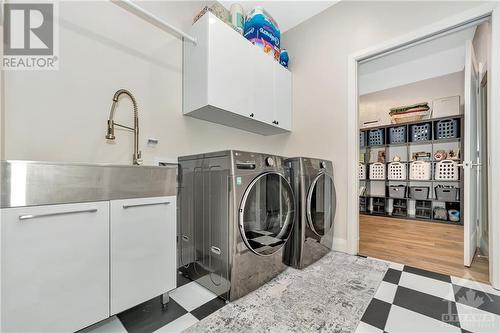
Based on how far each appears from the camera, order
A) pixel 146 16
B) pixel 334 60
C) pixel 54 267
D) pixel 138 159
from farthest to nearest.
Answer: pixel 334 60, pixel 146 16, pixel 138 159, pixel 54 267

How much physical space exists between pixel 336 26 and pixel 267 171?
6.14ft

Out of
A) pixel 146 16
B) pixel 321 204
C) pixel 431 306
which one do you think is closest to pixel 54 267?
pixel 146 16

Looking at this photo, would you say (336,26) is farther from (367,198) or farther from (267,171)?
(367,198)

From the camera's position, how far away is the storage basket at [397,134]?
4012mm

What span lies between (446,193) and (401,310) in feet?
11.2

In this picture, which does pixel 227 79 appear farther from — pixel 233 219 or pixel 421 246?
pixel 421 246

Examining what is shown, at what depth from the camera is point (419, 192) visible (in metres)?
3.83

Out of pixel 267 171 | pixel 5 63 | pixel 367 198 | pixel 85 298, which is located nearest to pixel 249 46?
pixel 267 171

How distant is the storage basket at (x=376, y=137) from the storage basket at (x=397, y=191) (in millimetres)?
907

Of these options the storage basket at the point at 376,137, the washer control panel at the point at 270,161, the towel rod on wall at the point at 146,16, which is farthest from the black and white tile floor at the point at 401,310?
the storage basket at the point at 376,137

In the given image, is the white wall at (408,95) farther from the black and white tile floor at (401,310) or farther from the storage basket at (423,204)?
the black and white tile floor at (401,310)

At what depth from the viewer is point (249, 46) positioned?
1940 mm

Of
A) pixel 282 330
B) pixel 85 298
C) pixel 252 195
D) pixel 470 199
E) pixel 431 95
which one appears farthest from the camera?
pixel 431 95

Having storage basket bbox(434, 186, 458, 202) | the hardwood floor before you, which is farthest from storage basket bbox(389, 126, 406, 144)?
the hardwood floor
